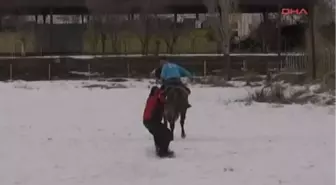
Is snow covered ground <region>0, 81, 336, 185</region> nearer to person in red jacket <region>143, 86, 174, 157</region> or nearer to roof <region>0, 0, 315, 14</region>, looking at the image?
person in red jacket <region>143, 86, 174, 157</region>

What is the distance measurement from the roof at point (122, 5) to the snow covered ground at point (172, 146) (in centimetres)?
2711

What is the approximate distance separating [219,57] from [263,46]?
7.70m

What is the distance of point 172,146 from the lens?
1379 centimetres

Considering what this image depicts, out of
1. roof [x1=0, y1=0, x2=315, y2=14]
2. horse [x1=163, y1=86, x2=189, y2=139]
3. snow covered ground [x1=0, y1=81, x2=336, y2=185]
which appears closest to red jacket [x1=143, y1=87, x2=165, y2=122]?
snow covered ground [x1=0, y1=81, x2=336, y2=185]

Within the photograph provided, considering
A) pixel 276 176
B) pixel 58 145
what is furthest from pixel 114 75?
pixel 276 176

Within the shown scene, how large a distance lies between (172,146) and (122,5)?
1469 inches

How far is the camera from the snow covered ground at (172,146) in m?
10.8

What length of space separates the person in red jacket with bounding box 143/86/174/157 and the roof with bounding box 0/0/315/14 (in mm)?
36871

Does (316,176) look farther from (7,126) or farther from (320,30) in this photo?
(320,30)

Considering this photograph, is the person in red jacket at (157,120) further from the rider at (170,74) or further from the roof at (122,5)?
the roof at (122,5)

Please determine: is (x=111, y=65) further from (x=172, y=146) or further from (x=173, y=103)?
(x=172, y=146)

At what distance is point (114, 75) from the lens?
4103 centimetres

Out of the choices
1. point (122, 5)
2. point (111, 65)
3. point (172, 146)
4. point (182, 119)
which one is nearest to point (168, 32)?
point (122, 5)

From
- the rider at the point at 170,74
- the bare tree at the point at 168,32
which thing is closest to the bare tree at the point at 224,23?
the bare tree at the point at 168,32
